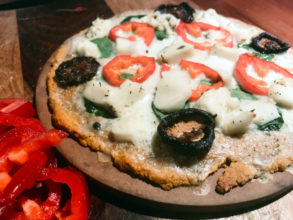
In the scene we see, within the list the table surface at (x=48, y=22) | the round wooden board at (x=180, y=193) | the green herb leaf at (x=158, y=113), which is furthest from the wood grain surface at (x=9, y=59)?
the green herb leaf at (x=158, y=113)

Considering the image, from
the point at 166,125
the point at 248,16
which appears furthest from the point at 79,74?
the point at 248,16

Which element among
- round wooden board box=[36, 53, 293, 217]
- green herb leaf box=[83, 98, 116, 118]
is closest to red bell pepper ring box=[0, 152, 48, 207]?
round wooden board box=[36, 53, 293, 217]

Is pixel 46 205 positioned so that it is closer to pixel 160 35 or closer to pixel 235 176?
pixel 235 176

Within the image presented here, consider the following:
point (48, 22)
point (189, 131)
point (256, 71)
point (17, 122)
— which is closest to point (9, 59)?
point (48, 22)

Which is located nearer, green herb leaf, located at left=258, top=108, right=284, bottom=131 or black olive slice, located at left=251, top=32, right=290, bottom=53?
green herb leaf, located at left=258, top=108, right=284, bottom=131

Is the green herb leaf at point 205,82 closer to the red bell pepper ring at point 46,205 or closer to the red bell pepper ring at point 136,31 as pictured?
the red bell pepper ring at point 136,31

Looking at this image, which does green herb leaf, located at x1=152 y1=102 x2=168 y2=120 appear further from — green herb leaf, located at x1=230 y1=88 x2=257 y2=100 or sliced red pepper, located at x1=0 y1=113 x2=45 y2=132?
sliced red pepper, located at x1=0 y1=113 x2=45 y2=132

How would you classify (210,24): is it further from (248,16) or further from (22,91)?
(22,91)
